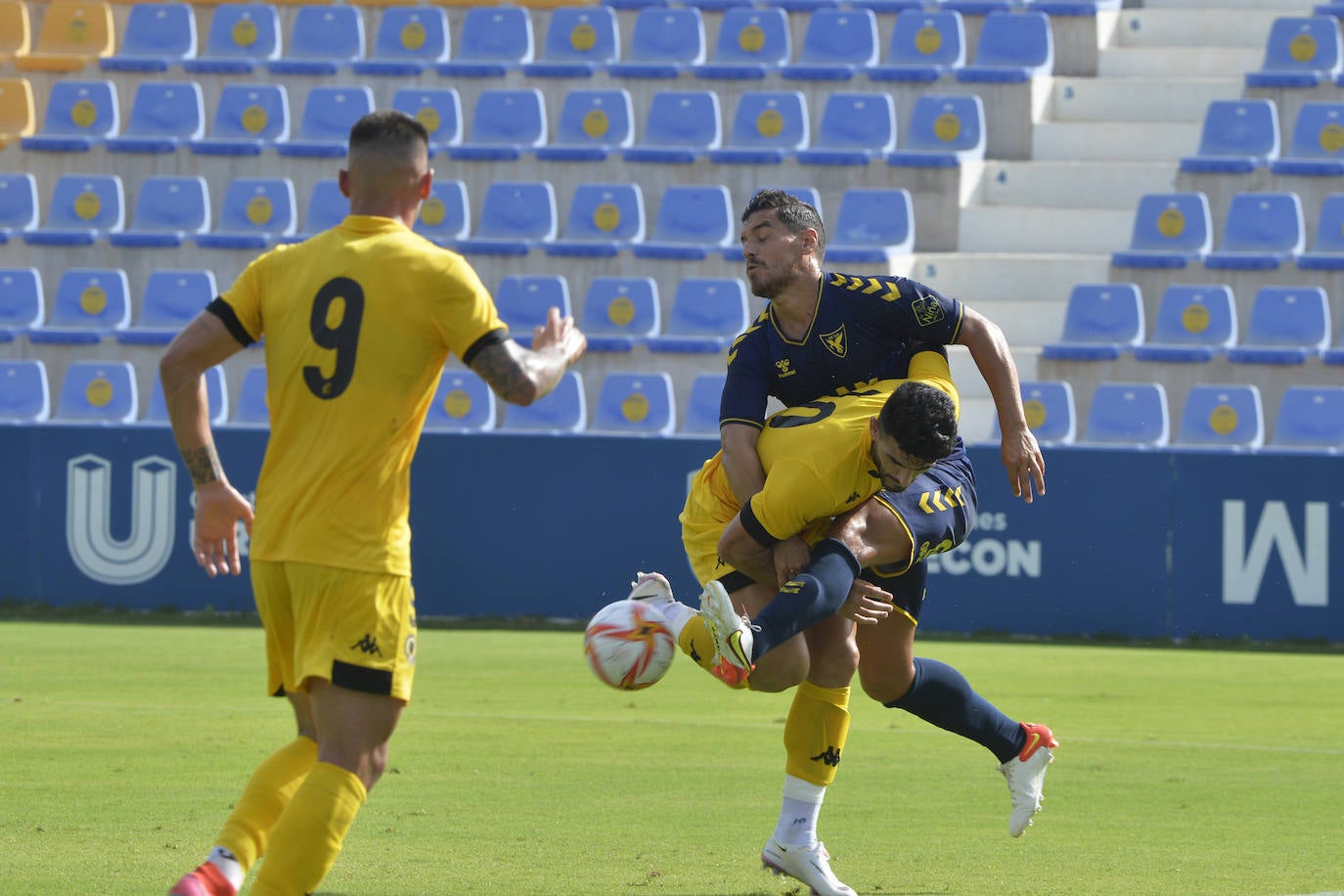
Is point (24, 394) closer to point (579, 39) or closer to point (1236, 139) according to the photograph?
point (579, 39)

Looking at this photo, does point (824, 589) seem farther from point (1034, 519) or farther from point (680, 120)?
point (680, 120)

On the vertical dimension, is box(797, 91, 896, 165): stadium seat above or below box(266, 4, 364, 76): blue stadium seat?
below

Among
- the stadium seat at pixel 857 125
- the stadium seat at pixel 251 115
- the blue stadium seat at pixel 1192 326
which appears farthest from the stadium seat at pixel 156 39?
the blue stadium seat at pixel 1192 326

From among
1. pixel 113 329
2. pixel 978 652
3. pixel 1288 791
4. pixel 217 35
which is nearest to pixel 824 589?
pixel 1288 791

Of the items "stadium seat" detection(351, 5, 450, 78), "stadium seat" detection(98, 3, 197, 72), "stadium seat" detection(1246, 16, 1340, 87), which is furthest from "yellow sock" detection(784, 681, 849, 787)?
"stadium seat" detection(98, 3, 197, 72)

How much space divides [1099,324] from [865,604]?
10.4 metres

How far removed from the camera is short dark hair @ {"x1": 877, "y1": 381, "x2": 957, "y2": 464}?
521 centimetres

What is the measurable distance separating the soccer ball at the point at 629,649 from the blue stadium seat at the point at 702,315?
382 inches

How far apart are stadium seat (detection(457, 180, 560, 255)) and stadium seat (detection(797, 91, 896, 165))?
2.48 m

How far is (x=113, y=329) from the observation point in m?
16.4

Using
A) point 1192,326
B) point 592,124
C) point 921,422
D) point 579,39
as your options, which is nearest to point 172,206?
point 592,124

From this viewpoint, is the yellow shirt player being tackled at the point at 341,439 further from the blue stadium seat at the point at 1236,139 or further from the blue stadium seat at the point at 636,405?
the blue stadium seat at the point at 1236,139

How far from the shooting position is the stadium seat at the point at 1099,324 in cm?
1520

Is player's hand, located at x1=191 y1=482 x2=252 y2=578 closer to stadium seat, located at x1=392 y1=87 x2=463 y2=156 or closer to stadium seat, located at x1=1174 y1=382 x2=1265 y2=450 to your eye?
stadium seat, located at x1=1174 y1=382 x2=1265 y2=450
